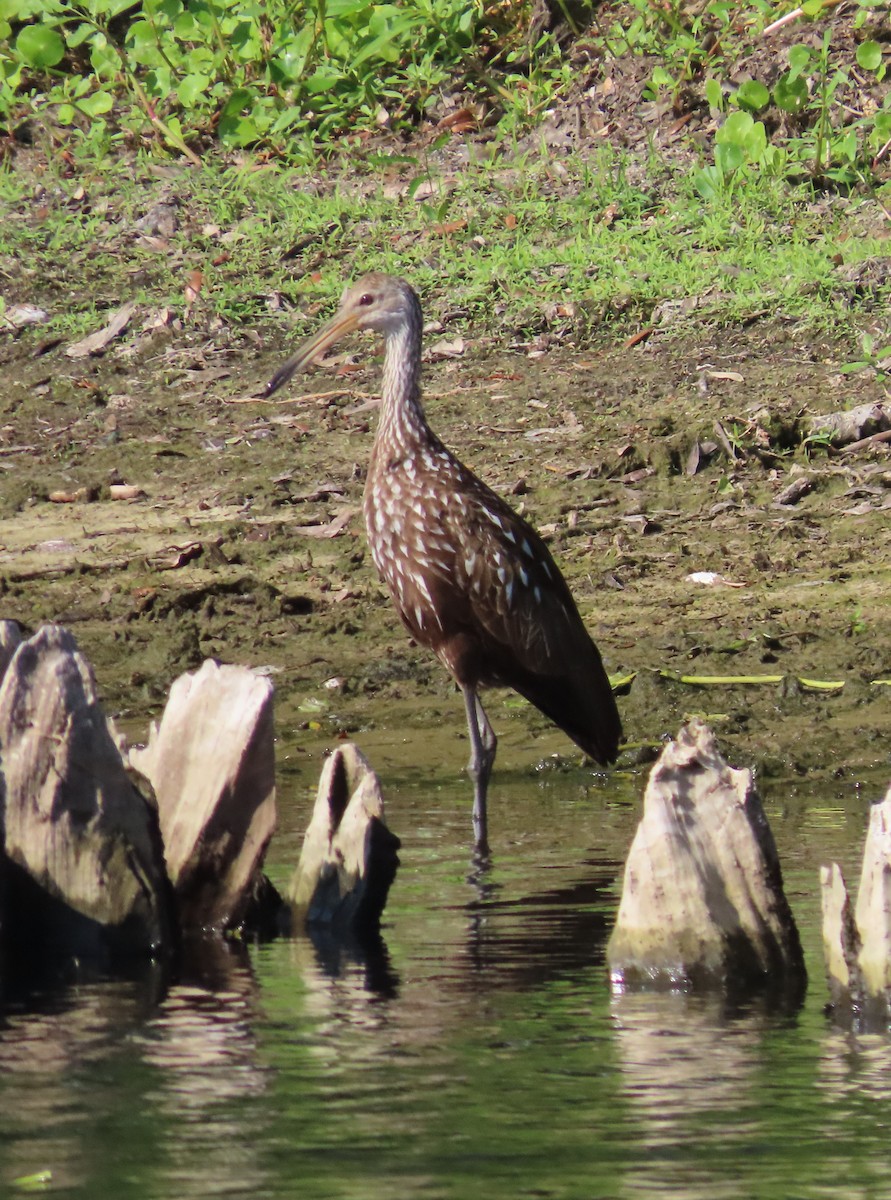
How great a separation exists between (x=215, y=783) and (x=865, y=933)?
1606 millimetres

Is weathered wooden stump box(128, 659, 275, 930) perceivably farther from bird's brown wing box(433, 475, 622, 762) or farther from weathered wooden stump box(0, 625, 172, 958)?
bird's brown wing box(433, 475, 622, 762)

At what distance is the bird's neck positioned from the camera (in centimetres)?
750

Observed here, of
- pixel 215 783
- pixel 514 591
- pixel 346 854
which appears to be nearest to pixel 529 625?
pixel 514 591

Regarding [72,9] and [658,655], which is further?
[72,9]

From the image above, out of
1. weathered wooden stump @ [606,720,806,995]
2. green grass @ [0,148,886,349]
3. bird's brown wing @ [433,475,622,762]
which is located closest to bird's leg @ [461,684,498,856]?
bird's brown wing @ [433,475,622,762]

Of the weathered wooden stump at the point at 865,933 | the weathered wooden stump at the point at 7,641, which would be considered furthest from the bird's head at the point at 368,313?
the weathered wooden stump at the point at 865,933

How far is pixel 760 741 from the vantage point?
24.9 ft

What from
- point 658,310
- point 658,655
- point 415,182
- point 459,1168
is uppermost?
point 415,182

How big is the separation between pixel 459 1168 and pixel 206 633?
17.2ft

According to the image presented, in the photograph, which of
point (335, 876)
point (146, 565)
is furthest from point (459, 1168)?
point (146, 565)

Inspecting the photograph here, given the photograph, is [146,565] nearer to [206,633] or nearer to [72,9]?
[206,633]

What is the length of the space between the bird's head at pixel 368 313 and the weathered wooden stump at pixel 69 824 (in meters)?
3.21

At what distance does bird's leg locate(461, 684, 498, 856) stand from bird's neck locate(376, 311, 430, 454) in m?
0.90

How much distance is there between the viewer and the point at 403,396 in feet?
25.1
